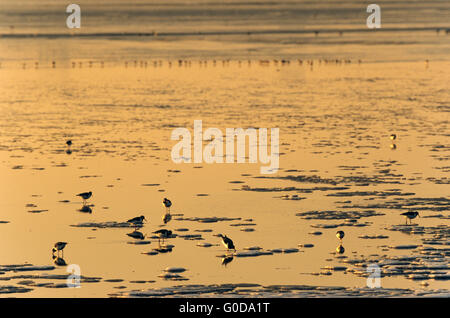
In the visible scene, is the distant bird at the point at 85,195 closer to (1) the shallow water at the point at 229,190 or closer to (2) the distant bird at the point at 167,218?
(1) the shallow water at the point at 229,190

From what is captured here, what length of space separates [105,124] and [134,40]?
67.8 meters

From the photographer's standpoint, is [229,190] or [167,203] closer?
[167,203]

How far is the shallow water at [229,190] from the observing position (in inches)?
736

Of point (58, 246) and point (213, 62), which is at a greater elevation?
point (213, 62)

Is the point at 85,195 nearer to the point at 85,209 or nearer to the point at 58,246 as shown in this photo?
the point at 85,209

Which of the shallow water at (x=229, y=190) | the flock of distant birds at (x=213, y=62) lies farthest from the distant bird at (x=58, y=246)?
the flock of distant birds at (x=213, y=62)

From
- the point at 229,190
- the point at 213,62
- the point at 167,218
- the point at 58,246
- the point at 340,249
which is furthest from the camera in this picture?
the point at 213,62

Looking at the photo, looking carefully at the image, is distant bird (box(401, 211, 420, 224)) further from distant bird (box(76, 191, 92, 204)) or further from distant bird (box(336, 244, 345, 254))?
distant bird (box(76, 191, 92, 204))

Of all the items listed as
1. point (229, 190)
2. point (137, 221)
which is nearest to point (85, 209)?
point (137, 221)

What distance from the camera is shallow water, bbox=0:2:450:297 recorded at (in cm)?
1869

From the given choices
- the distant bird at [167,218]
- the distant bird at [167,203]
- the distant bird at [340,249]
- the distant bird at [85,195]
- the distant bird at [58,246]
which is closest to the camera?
the distant bird at [58,246]

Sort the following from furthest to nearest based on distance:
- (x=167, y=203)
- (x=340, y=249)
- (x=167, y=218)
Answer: (x=167, y=203)
(x=167, y=218)
(x=340, y=249)

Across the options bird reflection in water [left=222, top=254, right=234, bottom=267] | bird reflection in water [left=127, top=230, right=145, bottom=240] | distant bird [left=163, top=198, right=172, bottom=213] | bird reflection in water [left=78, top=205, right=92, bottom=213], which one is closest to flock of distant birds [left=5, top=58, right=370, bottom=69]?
bird reflection in water [left=78, top=205, right=92, bottom=213]

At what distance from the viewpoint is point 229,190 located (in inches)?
1054
